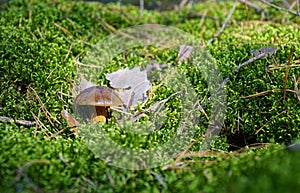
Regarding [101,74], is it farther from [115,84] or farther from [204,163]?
[204,163]

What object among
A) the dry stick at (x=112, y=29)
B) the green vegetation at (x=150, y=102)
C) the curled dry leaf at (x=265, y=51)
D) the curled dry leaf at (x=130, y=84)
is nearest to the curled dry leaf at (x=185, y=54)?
the green vegetation at (x=150, y=102)

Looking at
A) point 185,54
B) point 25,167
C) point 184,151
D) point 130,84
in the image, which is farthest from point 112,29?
point 25,167

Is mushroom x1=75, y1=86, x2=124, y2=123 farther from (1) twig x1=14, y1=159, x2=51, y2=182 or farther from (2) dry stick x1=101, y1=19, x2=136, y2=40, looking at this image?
(2) dry stick x1=101, y1=19, x2=136, y2=40

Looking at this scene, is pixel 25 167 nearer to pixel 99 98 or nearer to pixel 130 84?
pixel 99 98

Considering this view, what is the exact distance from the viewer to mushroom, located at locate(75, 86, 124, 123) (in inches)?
83.5

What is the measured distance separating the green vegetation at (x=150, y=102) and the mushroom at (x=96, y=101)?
12 centimetres

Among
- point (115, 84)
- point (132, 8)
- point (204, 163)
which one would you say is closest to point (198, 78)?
point (115, 84)

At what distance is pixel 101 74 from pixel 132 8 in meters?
1.63

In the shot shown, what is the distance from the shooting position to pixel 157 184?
5.32 ft

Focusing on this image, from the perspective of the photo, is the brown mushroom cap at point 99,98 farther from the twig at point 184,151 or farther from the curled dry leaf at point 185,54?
the curled dry leaf at point 185,54

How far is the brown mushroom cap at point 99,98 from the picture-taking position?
2.12m

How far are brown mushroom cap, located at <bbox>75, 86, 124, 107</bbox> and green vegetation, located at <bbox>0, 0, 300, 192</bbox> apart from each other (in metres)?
0.14

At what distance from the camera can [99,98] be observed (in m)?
2.13

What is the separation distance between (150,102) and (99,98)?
0.31 m
